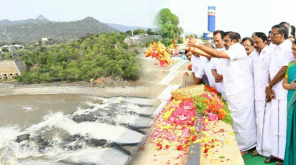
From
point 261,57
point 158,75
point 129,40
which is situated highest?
point 129,40

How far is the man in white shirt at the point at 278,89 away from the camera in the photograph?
229 cm

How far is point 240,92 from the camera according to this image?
2557 mm

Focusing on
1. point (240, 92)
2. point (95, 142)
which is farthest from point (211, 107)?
point (95, 142)

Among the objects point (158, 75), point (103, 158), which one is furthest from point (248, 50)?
point (158, 75)

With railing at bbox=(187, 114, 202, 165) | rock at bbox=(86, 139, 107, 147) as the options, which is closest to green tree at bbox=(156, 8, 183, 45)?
railing at bbox=(187, 114, 202, 165)

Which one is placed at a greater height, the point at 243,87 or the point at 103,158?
the point at 243,87

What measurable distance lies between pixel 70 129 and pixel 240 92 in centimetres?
2238

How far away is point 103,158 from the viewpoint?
653 inches

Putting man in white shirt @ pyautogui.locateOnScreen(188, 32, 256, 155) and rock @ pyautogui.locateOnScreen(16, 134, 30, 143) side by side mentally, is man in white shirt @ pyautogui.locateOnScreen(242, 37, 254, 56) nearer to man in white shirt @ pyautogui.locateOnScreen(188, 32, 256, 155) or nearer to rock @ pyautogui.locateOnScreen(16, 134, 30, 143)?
man in white shirt @ pyautogui.locateOnScreen(188, 32, 256, 155)

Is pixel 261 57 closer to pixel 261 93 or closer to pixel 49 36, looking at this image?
pixel 261 93

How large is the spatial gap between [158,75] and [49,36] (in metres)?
54.8

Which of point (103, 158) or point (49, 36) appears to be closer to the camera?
point (103, 158)

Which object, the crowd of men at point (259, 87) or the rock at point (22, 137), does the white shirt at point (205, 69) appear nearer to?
the crowd of men at point (259, 87)

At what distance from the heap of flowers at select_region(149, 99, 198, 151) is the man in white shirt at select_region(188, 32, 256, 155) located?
0.45 m
